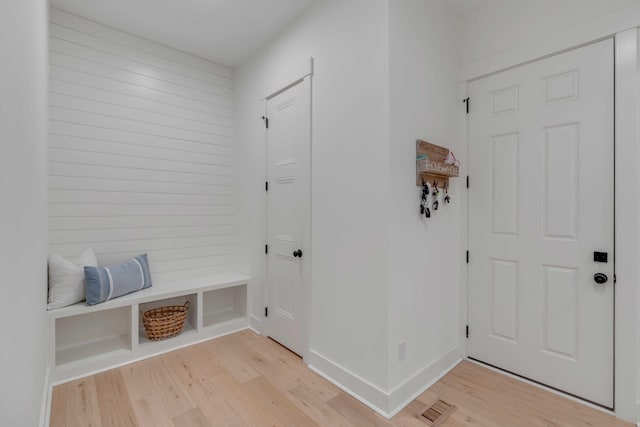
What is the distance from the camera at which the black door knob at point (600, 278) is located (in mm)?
1915

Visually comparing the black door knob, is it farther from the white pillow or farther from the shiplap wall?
the white pillow

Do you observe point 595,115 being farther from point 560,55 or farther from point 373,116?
point 373,116

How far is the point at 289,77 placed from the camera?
8.91 ft

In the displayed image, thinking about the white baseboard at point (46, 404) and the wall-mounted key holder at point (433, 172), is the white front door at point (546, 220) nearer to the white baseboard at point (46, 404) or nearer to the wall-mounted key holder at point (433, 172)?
the wall-mounted key holder at point (433, 172)

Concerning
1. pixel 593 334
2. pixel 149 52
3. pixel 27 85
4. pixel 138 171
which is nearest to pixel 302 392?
pixel 593 334

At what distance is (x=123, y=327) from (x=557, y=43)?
14.1ft

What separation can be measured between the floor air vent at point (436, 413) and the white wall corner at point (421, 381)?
0.13m

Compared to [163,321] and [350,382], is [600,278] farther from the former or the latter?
[163,321]

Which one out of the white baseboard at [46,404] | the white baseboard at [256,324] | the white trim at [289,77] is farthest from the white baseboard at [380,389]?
the white trim at [289,77]

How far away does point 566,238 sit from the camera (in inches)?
82.0

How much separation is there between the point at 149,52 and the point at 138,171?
1215 mm

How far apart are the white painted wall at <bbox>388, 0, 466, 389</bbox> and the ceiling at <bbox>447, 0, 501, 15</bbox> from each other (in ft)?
0.17

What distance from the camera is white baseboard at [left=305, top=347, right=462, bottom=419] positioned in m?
1.93

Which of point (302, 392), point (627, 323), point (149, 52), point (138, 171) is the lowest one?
point (302, 392)
